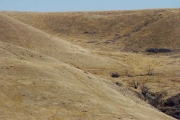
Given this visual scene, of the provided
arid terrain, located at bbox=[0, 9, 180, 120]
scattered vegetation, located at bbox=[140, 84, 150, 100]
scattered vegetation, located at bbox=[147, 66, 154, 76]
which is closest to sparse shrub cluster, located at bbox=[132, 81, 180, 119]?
scattered vegetation, located at bbox=[140, 84, 150, 100]

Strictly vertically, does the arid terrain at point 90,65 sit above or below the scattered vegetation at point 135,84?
above

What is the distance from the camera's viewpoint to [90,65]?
178 ft

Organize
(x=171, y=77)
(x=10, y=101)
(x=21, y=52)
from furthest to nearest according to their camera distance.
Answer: (x=171, y=77), (x=21, y=52), (x=10, y=101)

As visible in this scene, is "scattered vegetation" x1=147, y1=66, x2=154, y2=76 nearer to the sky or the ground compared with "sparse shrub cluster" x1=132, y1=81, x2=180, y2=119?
nearer to the sky

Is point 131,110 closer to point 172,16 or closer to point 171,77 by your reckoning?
point 171,77

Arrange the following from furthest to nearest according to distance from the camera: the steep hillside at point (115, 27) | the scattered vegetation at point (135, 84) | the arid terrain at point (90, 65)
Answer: the steep hillside at point (115, 27) → the scattered vegetation at point (135, 84) → the arid terrain at point (90, 65)

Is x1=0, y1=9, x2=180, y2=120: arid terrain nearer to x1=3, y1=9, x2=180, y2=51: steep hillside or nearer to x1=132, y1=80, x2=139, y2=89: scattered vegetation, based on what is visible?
x1=3, y1=9, x2=180, y2=51: steep hillside

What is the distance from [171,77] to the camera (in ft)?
168

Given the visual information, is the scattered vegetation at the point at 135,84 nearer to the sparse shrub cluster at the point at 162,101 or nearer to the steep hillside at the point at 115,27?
the sparse shrub cluster at the point at 162,101

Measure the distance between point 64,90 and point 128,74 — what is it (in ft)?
77.2

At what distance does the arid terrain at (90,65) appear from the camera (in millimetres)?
28641

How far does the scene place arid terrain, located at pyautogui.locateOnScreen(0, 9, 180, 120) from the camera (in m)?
28.6

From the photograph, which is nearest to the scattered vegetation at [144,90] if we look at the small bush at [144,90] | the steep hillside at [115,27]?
the small bush at [144,90]

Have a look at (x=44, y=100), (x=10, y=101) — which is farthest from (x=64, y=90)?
(x=10, y=101)
